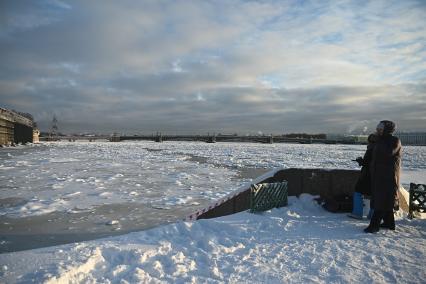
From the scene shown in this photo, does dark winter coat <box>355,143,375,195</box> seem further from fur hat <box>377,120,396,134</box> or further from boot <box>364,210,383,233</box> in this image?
boot <box>364,210,383,233</box>

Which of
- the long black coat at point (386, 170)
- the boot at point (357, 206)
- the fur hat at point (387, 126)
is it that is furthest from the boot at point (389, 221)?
the fur hat at point (387, 126)

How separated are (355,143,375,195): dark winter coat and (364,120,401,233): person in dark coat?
2.33 feet

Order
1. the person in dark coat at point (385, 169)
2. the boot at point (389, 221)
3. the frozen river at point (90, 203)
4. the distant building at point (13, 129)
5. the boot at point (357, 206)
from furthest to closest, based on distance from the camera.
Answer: the distant building at point (13, 129) → the boot at point (357, 206) → the frozen river at point (90, 203) → the boot at point (389, 221) → the person in dark coat at point (385, 169)

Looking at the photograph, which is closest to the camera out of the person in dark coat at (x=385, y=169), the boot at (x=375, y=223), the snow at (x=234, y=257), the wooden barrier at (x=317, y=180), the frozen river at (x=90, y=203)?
the snow at (x=234, y=257)

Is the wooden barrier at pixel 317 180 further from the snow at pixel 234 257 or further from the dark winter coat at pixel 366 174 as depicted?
the snow at pixel 234 257

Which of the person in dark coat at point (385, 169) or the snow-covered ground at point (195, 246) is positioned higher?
the person in dark coat at point (385, 169)

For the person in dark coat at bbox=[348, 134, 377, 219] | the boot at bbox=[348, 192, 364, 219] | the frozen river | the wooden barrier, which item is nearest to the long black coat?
the person in dark coat at bbox=[348, 134, 377, 219]

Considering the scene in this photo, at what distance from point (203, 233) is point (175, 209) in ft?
11.4

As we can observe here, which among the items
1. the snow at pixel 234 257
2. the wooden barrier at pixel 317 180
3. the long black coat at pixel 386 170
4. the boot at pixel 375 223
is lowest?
the snow at pixel 234 257

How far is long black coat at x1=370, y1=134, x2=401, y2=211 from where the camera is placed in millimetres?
6184

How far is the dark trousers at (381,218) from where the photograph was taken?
6.34m

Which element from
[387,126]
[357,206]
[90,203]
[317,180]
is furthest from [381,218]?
[90,203]

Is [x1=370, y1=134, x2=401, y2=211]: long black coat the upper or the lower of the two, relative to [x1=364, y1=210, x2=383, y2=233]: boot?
upper

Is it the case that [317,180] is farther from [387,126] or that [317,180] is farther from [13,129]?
[13,129]
